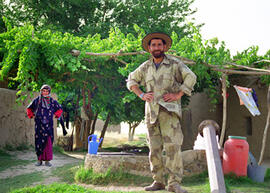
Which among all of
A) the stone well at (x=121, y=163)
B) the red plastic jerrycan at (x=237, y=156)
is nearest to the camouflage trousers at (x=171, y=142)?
the stone well at (x=121, y=163)

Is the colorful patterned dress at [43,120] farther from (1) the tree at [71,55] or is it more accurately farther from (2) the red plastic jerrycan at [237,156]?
(2) the red plastic jerrycan at [237,156]

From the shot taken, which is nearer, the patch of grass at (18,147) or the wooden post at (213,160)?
the wooden post at (213,160)

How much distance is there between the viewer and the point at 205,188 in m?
4.98

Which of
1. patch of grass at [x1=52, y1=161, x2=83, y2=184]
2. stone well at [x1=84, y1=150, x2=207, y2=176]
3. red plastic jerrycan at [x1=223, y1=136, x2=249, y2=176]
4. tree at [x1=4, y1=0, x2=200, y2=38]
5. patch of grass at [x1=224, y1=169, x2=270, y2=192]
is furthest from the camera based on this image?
tree at [x1=4, y1=0, x2=200, y2=38]

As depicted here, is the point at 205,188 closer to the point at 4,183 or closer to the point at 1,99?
the point at 4,183

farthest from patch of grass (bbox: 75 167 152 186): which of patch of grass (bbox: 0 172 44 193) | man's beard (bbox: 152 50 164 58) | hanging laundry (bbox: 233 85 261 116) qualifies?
hanging laundry (bbox: 233 85 261 116)

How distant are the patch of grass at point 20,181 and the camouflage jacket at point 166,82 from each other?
253 cm

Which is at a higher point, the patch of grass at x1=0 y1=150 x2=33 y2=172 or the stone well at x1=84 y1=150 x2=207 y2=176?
the stone well at x1=84 y1=150 x2=207 y2=176

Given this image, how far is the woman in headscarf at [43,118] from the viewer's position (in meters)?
6.85

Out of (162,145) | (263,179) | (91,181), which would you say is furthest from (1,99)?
(263,179)

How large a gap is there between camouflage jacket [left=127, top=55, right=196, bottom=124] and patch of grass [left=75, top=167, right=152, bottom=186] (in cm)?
158

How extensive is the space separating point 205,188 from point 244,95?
374 centimetres

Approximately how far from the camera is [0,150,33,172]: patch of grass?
23.6 ft

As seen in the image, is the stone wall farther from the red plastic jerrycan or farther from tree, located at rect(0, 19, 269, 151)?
the red plastic jerrycan
